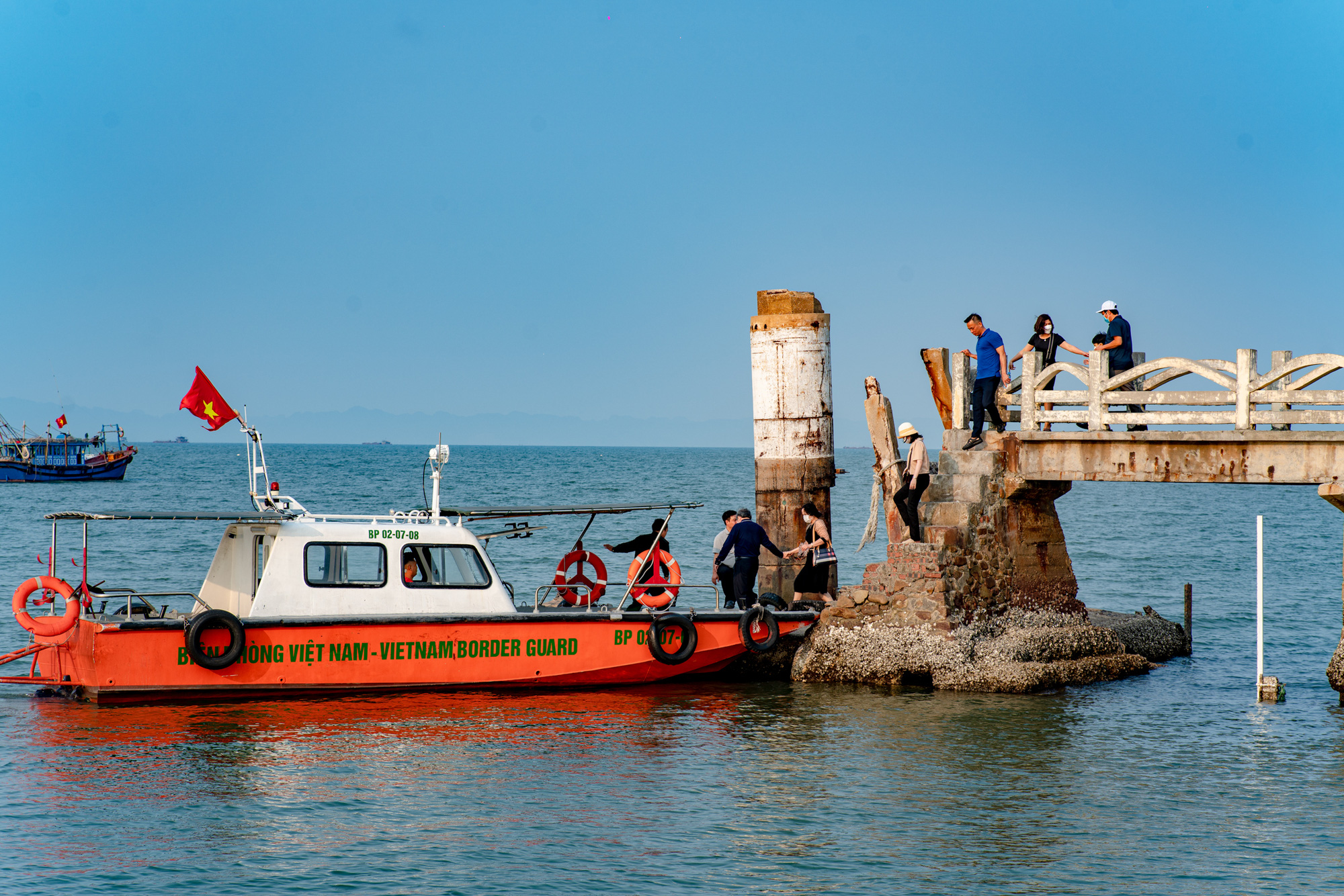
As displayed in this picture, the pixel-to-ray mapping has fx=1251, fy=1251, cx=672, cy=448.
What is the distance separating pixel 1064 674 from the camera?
15.9 m

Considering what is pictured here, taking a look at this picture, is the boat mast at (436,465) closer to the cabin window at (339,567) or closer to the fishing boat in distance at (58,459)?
the cabin window at (339,567)

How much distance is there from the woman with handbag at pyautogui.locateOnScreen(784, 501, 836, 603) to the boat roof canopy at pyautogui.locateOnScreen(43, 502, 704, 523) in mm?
1636

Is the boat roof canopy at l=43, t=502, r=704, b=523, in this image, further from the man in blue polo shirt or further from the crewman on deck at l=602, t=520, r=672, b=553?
the man in blue polo shirt

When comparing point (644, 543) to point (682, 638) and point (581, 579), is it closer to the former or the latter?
point (581, 579)

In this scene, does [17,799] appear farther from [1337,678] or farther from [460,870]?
[1337,678]

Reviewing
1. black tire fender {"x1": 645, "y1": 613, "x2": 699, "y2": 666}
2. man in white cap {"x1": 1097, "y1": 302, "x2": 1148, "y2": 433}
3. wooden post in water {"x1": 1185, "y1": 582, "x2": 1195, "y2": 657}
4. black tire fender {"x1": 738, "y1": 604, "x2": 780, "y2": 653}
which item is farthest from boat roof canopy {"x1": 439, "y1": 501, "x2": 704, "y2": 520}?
wooden post in water {"x1": 1185, "y1": 582, "x2": 1195, "y2": 657}

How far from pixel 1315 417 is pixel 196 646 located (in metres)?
13.1

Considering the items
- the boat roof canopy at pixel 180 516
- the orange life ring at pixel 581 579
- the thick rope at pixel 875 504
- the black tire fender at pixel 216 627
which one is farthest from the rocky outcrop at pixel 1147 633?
the black tire fender at pixel 216 627

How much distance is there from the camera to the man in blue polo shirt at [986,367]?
16297 millimetres

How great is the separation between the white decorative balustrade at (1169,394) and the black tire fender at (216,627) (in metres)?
9.45

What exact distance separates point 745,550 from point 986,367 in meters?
3.95

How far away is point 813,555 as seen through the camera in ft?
54.4

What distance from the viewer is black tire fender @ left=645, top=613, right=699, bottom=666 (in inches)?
621

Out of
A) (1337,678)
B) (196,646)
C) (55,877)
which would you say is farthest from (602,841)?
(1337,678)
